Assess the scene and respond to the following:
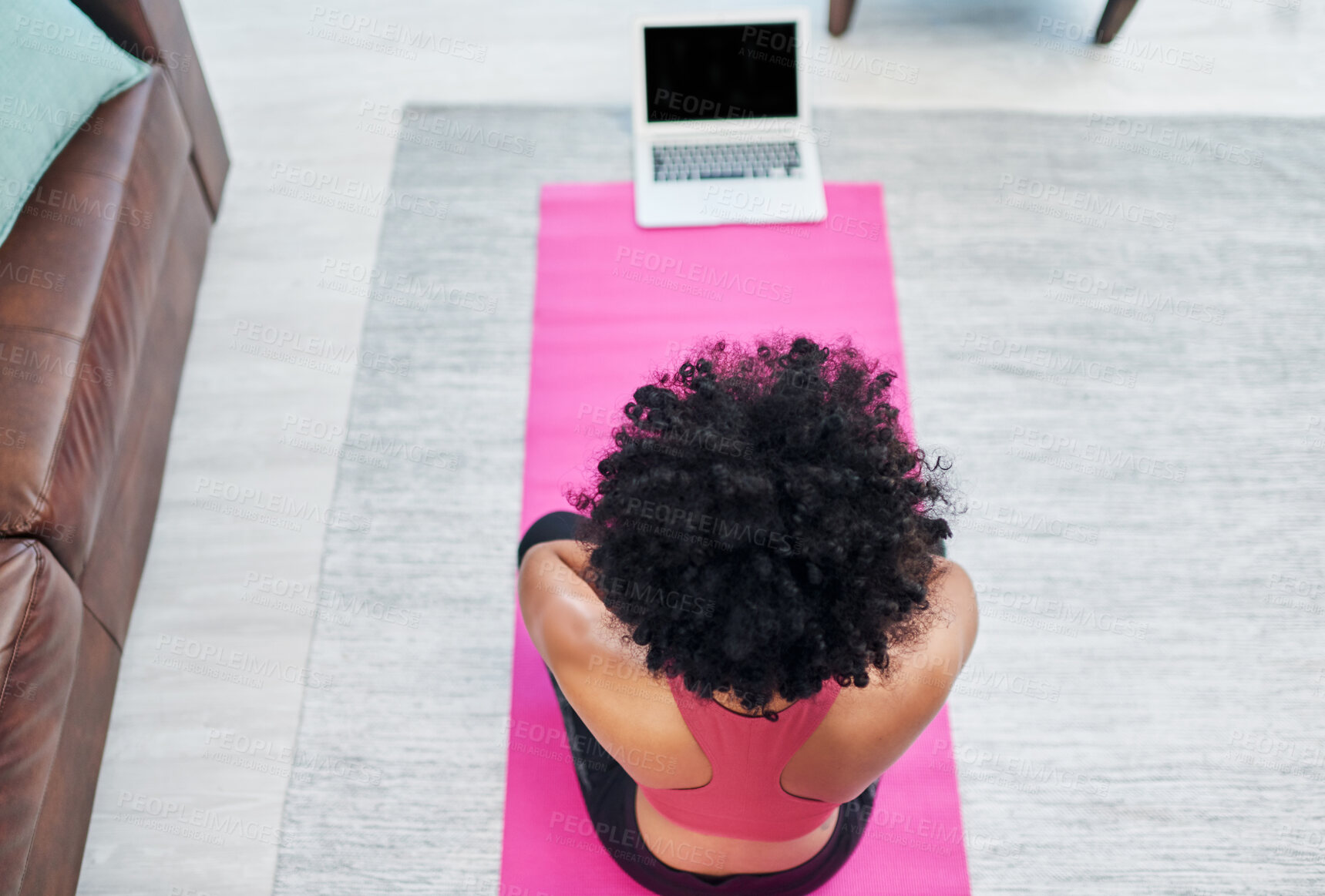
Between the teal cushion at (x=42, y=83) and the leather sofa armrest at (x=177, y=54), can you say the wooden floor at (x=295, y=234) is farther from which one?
the teal cushion at (x=42, y=83)

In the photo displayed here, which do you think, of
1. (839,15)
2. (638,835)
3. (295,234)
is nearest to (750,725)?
(638,835)

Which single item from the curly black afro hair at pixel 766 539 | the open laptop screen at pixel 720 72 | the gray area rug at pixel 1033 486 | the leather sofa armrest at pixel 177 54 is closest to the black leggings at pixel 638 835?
the gray area rug at pixel 1033 486

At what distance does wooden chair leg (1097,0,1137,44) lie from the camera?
7.74ft

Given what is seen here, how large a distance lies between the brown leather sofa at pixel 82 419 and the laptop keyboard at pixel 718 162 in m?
1.05

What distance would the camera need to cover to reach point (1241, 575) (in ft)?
5.78

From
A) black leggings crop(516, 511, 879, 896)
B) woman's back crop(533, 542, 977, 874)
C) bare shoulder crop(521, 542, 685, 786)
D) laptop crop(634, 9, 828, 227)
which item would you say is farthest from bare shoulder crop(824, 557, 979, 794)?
laptop crop(634, 9, 828, 227)

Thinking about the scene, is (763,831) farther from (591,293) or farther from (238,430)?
(238,430)

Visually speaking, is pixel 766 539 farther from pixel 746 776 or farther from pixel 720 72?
pixel 720 72

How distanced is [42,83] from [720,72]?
1.32 metres

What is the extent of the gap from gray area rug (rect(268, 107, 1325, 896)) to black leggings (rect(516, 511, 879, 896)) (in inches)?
9.6

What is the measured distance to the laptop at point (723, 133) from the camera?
2035 mm

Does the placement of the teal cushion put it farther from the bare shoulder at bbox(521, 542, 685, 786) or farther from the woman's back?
the woman's back

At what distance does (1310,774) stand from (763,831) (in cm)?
112

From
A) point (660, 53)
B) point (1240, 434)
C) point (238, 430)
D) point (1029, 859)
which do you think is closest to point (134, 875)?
point (238, 430)
